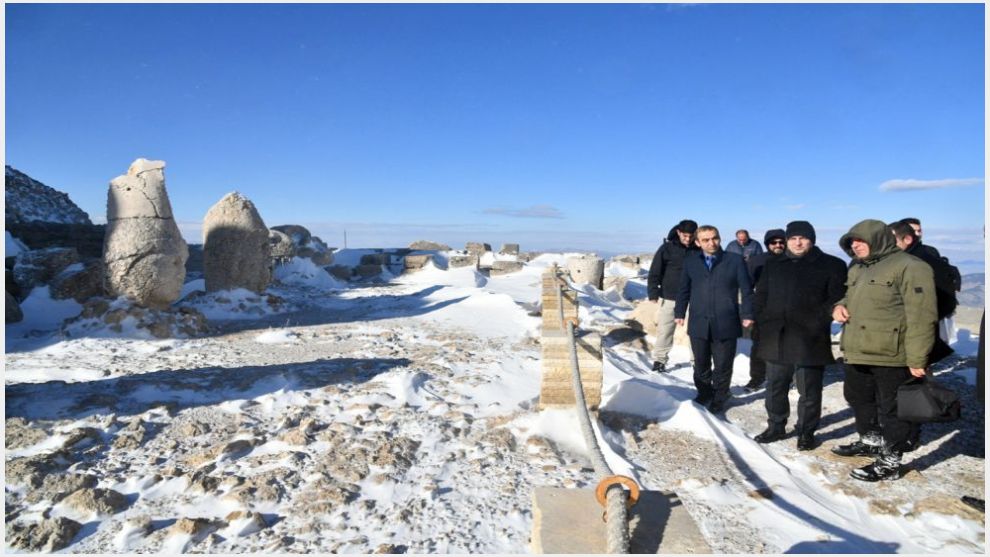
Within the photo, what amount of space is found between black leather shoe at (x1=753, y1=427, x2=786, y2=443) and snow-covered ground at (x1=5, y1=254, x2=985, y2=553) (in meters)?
0.07

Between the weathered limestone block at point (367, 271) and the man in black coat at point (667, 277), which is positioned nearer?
the man in black coat at point (667, 277)

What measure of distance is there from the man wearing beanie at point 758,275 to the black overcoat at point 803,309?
0.28 metres

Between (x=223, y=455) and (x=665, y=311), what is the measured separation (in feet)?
14.6

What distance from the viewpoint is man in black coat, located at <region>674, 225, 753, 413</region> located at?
4316mm

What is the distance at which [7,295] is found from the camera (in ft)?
25.5

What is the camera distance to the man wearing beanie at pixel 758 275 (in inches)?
179

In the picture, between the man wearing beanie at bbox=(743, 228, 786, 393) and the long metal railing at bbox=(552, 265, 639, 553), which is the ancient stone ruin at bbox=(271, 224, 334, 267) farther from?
the long metal railing at bbox=(552, 265, 639, 553)

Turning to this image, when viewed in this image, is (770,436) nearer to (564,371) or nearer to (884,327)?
(884,327)

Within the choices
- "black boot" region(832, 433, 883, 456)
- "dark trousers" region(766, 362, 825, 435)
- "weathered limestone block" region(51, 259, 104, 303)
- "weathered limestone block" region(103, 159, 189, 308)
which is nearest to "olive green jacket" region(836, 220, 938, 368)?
"dark trousers" region(766, 362, 825, 435)

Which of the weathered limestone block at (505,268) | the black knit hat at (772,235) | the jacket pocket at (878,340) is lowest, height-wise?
the weathered limestone block at (505,268)

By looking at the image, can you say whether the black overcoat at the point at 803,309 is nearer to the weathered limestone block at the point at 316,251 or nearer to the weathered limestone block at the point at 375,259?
the weathered limestone block at the point at 316,251

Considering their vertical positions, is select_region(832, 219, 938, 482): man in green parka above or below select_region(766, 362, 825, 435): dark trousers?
above

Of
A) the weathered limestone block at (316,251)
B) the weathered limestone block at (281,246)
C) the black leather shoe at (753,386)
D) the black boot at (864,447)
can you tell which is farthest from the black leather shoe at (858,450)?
the weathered limestone block at (316,251)

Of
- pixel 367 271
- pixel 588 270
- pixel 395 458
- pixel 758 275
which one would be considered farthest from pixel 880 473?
pixel 367 271
